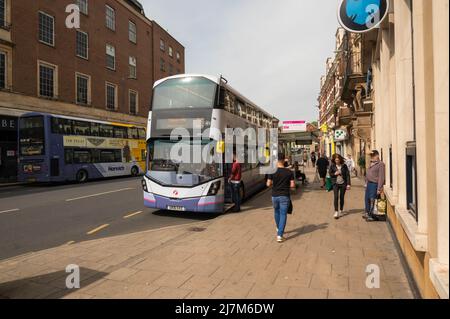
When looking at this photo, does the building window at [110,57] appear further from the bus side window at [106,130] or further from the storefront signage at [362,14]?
the storefront signage at [362,14]

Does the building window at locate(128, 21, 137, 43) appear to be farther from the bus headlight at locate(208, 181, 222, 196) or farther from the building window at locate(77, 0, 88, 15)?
the bus headlight at locate(208, 181, 222, 196)

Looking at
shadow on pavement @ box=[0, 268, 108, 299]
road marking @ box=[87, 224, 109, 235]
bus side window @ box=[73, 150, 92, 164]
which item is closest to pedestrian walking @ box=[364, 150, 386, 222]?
shadow on pavement @ box=[0, 268, 108, 299]

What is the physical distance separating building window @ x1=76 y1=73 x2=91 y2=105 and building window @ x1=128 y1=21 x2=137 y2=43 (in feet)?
32.6

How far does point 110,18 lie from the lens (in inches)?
1302

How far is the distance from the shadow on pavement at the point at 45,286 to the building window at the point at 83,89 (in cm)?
2662

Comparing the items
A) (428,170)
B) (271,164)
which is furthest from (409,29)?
(271,164)

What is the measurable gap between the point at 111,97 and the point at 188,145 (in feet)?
89.9

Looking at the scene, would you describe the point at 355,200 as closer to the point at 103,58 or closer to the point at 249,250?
the point at 249,250

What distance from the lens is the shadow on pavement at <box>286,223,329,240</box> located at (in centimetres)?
666

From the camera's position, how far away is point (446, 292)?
241 centimetres

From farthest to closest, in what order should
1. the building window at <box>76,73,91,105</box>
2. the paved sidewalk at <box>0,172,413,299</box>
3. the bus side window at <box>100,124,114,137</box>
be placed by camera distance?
the building window at <box>76,73,91,105</box>
the bus side window at <box>100,124,114,137</box>
the paved sidewalk at <box>0,172,413,299</box>

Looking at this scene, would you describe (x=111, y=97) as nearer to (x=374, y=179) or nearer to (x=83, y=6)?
(x=83, y=6)

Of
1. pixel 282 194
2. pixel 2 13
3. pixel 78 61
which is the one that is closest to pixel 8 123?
pixel 2 13
